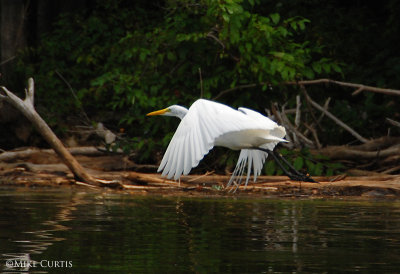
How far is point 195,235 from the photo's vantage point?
6703mm

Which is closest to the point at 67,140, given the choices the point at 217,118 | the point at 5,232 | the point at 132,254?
the point at 217,118

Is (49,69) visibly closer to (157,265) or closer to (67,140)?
(67,140)

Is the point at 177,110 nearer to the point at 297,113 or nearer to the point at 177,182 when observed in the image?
the point at 177,182

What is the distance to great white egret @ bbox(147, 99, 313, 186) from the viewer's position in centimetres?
724

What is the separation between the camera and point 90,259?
5395 millimetres

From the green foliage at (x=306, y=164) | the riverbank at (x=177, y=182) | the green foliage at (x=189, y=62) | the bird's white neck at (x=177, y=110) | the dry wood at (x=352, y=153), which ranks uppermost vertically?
the green foliage at (x=189, y=62)

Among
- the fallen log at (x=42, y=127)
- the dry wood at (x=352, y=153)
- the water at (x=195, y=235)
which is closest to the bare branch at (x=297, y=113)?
the dry wood at (x=352, y=153)

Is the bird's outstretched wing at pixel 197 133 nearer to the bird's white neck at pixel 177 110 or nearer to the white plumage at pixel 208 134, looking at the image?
the white plumage at pixel 208 134

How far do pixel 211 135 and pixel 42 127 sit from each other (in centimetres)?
448

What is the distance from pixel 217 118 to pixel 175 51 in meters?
4.99

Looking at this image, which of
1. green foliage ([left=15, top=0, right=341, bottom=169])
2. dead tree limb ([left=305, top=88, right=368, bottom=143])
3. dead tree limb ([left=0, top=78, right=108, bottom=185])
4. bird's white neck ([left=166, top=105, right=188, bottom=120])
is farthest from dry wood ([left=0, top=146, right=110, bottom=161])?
dead tree limb ([left=305, top=88, right=368, bottom=143])

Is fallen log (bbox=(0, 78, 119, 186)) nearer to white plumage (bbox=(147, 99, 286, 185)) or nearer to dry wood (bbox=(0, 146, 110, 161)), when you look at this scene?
dry wood (bbox=(0, 146, 110, 161))

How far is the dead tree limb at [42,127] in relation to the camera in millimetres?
11406

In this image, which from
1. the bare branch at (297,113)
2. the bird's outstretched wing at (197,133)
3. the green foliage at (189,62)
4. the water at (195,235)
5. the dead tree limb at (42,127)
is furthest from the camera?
the bare branch at (297,113)
